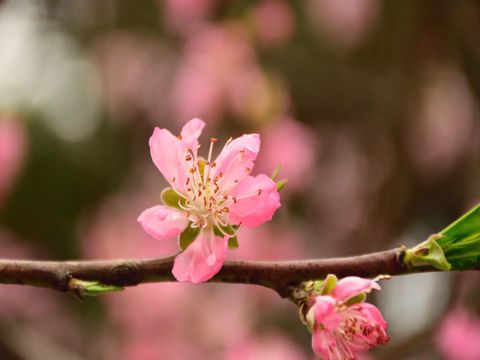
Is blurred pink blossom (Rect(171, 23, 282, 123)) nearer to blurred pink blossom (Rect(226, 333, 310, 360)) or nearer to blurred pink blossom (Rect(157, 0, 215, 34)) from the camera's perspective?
blurred pink blossom (Rect(157, 0, 215, 34))

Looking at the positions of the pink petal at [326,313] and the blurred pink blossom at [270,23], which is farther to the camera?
the blurred pink blossom at [270,23]

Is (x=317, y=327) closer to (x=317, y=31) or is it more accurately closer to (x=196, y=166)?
(x=196, y=166)

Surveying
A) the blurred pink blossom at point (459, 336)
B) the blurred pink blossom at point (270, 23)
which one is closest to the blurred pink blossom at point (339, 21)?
the blurred pink blossom at point (270, 23)

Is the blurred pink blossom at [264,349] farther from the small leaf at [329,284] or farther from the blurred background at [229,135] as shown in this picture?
the small leaf at [329,284]

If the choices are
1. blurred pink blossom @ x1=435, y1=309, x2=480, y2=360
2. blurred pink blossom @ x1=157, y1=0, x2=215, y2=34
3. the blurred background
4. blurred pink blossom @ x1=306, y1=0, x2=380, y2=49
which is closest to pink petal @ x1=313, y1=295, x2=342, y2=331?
blurred pink blossom @ x1=435, y1=309, x2=480, y2=360

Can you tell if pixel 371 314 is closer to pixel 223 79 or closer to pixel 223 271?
pixel 223 271

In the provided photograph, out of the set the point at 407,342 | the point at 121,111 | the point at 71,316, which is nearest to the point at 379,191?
the point at 407,342
